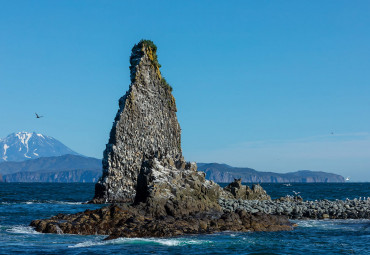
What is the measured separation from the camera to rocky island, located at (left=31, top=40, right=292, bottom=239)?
1396 inches

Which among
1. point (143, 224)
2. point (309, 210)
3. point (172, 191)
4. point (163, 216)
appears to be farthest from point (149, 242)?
point (309, 210)

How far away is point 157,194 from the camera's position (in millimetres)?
42219

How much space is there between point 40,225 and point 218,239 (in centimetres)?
1285

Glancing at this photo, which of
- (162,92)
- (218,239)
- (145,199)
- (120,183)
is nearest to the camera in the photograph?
(218,239)

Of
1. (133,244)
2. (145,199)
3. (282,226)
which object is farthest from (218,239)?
(145,199)

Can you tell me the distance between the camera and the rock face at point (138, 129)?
243 feet

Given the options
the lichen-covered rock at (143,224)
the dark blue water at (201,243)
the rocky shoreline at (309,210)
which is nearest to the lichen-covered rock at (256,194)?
the rocky shoreline at (309,210)

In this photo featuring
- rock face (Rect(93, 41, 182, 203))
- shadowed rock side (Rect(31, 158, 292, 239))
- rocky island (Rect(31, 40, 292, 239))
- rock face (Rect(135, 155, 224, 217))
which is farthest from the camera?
rock face (Rect(93, 41, 182, 203))

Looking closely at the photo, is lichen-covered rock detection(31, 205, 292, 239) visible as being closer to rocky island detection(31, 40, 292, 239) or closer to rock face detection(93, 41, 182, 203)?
rocky island detection(31, 40, 292, 239)

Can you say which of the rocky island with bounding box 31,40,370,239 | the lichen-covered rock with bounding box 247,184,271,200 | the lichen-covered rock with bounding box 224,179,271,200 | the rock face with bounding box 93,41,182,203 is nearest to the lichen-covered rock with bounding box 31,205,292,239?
the rocky island with bounding box 31,40,370,239

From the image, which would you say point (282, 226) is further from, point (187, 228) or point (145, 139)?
point (145, 139)

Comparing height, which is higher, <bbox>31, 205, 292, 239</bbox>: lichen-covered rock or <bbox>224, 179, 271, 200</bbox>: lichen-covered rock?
<bbox>224, 179, 271, 200</bbox>: lichen-covered rock

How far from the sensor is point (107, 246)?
95.6 feet

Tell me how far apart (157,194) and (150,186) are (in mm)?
1426
